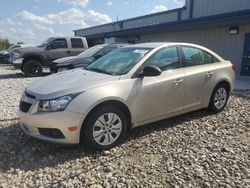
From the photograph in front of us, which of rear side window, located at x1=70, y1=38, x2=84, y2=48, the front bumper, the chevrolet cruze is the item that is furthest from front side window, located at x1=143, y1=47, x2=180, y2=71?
rear side window, located at x1=70, y1=38, x2=84, y2=48

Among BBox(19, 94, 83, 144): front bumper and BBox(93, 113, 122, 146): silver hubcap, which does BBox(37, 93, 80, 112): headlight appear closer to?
BBox(19, 94, 83, 144): front bumper

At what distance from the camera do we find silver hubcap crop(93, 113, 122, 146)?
13.7ft

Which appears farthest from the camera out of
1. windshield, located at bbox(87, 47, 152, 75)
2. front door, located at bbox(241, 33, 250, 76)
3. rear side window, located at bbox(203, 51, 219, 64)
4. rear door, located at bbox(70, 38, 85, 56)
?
rear door, located at bbox(70, 38, 85, 56)

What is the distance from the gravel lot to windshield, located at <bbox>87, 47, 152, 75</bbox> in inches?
45.4

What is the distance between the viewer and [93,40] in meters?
29.9

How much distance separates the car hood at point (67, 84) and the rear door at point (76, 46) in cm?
Answer: 1007

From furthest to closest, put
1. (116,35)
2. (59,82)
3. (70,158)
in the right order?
(116,35) < (59,82) < (70,158)

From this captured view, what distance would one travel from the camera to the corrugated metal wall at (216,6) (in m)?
13.5

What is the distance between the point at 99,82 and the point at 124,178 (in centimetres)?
149

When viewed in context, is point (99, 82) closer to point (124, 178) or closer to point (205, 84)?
point (124, 178)

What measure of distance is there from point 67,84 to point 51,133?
77cm

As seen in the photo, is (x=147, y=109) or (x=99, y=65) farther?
(x=99, y=65)

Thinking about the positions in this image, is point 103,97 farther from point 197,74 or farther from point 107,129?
point 197,74

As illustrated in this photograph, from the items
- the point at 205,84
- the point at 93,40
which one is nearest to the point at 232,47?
the point at 205,84
